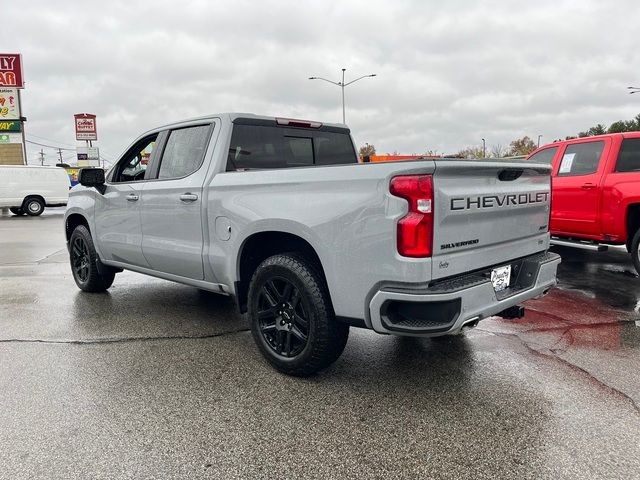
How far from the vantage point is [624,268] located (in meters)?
7.37

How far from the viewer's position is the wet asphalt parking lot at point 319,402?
8.09ft

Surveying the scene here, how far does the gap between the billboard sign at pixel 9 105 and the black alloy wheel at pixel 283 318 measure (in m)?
38.0

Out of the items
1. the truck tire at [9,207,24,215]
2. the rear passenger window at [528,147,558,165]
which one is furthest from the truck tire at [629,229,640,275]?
the truck tire at [9,207,24,215]

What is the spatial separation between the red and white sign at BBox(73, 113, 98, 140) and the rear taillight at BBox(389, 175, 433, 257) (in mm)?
46572

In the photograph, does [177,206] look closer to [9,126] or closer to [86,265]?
[86,265]

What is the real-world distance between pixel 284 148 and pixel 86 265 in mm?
3218

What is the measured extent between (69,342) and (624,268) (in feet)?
24.2

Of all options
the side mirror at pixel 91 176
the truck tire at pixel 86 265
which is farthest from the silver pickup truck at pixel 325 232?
the truck tire at pixel 86 265

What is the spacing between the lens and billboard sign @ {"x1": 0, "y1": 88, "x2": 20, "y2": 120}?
112 ft

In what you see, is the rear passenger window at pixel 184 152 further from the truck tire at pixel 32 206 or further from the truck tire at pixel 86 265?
the truck tire at pixel 32 206

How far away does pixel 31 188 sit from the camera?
21.0m

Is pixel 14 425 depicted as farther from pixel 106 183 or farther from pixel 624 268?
pixel 624 268

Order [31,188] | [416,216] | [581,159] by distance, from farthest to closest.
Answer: [31,188] → [581,159] → [416,216]

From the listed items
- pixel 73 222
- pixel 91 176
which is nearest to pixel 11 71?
pixel 73 222
